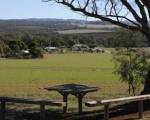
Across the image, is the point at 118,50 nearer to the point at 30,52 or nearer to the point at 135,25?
the point at 135,25

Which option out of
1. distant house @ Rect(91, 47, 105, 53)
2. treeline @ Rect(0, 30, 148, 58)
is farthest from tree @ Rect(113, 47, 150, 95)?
distant house @ Rect(91, 47, 105, 53)

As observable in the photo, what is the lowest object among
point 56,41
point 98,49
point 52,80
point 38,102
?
point 98,49

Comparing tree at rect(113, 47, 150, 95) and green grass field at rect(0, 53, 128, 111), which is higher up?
tree at rect(113, 47, 150, 95)

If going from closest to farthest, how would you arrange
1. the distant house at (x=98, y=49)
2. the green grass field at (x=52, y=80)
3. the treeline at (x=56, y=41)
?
the treeline at (x=56, y=41)
the green grass field at (x=52, y=80)
the distant house at (x=98, y=49)

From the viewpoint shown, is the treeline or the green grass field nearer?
the treeline

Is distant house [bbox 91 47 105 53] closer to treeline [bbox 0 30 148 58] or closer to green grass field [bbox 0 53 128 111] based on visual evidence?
treeline [bbox 0 30 148 58]

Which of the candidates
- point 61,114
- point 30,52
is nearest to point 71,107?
point 61,114

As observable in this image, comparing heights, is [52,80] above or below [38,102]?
below

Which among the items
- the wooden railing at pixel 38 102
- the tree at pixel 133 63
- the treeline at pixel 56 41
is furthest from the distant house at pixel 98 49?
the wooden railing at pixel 38 102

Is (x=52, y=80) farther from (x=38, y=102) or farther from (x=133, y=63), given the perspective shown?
(x=38, y=102)

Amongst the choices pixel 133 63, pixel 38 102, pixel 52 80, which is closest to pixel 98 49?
pixel 52 80

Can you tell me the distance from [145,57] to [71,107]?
5.24 meters

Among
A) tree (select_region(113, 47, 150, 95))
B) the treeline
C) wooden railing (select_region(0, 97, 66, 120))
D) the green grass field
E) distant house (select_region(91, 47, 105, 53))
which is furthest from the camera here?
distant house (select_region(91, 47, 105, 53))

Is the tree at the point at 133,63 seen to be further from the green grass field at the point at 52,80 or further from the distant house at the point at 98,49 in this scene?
the distant house at the point at 98,49
